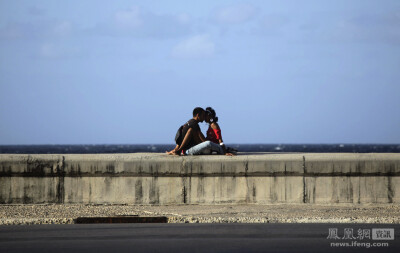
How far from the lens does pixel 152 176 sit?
12117 mm

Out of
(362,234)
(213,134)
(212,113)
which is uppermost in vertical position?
(212,113)

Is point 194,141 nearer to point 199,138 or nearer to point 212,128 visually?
point 199,138

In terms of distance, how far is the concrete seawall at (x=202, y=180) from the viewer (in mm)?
11992

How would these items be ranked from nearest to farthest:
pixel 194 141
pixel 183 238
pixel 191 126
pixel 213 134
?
pixel 183 238 → pixel 194 141 → pixel 191 126 → pixel 213 134

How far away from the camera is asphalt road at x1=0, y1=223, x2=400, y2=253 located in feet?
24.8

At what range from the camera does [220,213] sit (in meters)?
10.9

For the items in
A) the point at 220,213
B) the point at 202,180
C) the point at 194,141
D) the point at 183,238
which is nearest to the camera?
the point at 183,238

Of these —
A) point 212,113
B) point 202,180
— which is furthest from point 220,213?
point 212,113

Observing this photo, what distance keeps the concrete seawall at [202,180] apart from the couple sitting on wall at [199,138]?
976mm

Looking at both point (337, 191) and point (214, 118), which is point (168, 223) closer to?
point (337, 191)

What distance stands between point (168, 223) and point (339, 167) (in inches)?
140

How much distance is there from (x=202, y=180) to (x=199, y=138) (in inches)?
64.6

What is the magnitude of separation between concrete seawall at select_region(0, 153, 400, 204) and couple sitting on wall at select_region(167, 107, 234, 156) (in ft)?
3.20

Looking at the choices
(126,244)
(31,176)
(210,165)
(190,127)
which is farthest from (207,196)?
(126,244)
